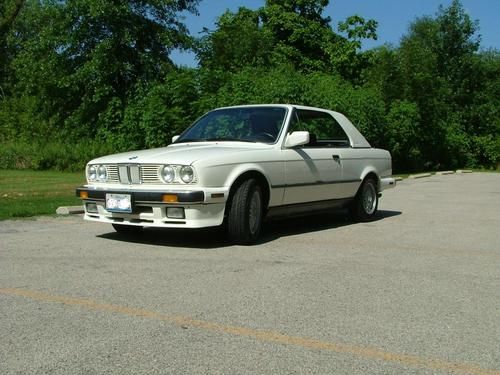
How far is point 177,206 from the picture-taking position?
6.62 meters

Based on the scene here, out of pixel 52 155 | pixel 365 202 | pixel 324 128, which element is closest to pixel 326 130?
pixel 324 128

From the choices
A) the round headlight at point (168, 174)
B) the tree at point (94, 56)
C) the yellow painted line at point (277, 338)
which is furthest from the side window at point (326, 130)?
the tree at point (94, 56)

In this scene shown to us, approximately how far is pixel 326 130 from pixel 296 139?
175cm

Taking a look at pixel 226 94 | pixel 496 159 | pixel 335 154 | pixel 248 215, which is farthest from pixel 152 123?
pixel 496 159

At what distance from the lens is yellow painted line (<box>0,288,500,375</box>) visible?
3.40 metres

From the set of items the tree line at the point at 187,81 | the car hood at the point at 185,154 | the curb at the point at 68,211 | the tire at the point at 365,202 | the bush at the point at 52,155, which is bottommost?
Answer: the tire at the point at 365,202

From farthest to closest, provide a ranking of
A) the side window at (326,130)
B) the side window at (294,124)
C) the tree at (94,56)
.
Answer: the tree at (94,56) → the side window at (326,130) → the side window at (294,124)

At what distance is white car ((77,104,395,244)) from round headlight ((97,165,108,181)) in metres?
0.01

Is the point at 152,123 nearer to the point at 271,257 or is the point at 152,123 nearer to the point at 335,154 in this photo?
the point at 335,154

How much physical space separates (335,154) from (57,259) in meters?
4.08

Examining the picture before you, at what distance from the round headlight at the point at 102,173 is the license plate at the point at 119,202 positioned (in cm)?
A: 30

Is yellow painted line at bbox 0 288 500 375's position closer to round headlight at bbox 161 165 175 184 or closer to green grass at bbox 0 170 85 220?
round headlight at bbox 161 165 175 184

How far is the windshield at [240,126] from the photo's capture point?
25.6ft

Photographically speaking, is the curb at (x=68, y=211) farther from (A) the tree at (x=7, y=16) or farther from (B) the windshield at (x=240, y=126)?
(A) the tree at (x=7, y=16)
